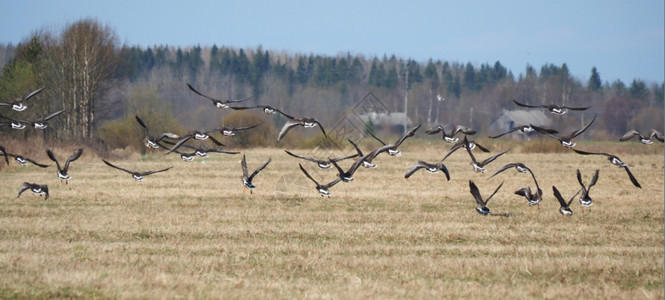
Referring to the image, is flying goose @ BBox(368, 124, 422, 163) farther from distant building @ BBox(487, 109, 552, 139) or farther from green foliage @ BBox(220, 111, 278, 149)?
distant building @ BBox(487, 109, 552, 139)

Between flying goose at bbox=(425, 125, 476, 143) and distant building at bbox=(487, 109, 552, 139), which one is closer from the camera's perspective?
flying goose at bbox=(425, 125, 476, 143)

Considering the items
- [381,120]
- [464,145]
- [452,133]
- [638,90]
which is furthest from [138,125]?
[638,90]

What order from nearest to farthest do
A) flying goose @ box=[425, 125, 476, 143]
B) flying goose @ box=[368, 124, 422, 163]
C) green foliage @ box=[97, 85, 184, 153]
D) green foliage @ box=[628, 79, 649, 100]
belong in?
flying goose @ box=[368, 124, 422, 163], flying goose @ box=[425, 125, 476, 143], green foliage @ box=[97, 85, 184, 153], green foliage @ box=[628, 79, 649, 100]

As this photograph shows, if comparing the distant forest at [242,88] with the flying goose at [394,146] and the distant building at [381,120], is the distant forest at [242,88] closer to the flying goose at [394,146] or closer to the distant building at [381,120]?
the distant building at [381,120]

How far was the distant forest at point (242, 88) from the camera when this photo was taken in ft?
147

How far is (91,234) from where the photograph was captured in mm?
14883

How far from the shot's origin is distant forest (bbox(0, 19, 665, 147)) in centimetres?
4491

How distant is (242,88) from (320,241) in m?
68.3

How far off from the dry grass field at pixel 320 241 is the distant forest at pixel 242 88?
1913cm

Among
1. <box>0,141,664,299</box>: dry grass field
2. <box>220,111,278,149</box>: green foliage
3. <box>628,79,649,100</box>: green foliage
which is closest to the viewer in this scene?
<box>0,141,664,299</box>: dry grass field

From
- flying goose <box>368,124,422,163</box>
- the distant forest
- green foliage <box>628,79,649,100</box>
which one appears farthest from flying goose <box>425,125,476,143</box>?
green foliage <box>628,79,649,100</box>

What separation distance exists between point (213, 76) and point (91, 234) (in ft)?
258

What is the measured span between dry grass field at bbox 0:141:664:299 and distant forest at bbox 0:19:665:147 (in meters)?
19.1

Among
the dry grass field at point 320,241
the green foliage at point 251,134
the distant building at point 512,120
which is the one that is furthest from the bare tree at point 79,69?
the distant building at point 512,120
